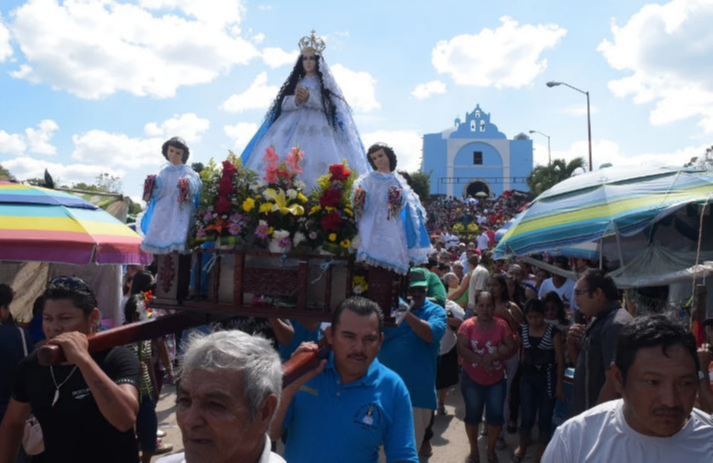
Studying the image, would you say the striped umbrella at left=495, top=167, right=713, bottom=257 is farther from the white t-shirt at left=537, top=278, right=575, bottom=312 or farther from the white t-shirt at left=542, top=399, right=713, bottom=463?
the white t-shirt at left=542, top=399, right=713, bottom=463

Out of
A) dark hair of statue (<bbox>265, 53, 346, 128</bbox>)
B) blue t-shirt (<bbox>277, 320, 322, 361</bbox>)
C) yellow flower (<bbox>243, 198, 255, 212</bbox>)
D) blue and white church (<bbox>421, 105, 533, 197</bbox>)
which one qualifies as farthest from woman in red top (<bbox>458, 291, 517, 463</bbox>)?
blue and white church (<bbox>421, 105, 533, 197</bbox>)

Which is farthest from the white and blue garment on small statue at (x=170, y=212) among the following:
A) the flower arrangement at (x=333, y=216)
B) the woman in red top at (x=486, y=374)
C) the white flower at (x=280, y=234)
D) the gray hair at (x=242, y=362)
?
the woman in red top at (x=486, y=374)

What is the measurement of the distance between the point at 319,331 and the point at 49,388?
1.98m

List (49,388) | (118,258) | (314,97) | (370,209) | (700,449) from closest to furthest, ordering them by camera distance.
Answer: (700,449), (49,388), (370,209), (314,97), (118,258)

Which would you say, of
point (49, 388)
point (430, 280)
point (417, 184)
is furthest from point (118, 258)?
point (417, 184)

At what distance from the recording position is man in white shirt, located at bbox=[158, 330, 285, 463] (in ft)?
5.98

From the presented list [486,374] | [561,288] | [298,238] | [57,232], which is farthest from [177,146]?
[561,288]

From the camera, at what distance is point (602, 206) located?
6473 mm

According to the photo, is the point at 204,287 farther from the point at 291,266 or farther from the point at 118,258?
the point at 118,258

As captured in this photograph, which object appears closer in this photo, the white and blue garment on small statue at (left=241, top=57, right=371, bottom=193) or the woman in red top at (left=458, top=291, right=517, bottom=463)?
the white and blue garment on small statue at (left=241, top=57, right=371, bottom=193)

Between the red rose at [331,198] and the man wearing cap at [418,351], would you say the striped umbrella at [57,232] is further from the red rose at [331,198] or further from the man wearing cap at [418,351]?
the red rose at [331,198]

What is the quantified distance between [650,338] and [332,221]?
170 centimetres

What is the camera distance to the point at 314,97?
14.0 ft

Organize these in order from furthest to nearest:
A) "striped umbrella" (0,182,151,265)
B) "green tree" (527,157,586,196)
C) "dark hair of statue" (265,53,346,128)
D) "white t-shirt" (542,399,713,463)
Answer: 1. "green tree" (527,157,586,196)
2. "striped umbrella" (0,182,151,265)
3. "dark hair of statue" (265,53,346,128)
4. "white t-shirt" (542,399,713,463)
